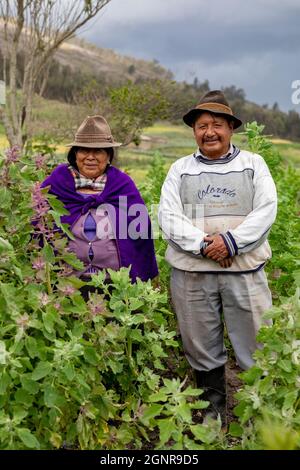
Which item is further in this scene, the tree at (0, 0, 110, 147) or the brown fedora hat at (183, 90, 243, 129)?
the tree at (0, 0, 110, 147)

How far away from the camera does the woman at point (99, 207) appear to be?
10.5 feet

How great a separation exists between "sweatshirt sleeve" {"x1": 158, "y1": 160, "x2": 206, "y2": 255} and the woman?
21 centimetres

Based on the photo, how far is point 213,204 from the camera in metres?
3.09

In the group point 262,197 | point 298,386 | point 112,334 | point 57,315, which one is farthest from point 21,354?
point 262,197

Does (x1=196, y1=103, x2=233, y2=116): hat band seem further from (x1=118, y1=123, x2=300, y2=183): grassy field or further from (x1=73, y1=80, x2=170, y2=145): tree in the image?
(x1=118, y1=123, x2=300, y2=183): grassy field

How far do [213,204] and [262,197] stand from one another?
0.69 feet

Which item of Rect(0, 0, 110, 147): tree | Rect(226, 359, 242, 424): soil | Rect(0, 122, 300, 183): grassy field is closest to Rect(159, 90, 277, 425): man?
Rect(226, 359, 242, 424): soil

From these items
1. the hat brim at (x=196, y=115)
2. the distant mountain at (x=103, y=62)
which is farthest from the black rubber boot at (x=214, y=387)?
the distant mountain at (x=103, y=62)

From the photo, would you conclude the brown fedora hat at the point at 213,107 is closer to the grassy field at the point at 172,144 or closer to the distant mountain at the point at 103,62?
the grassy field at the point at 172,144

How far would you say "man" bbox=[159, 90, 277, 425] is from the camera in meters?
3.05

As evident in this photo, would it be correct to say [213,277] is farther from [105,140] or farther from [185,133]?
[185,133]

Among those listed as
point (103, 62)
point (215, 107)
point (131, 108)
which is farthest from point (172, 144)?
point (103, 62)

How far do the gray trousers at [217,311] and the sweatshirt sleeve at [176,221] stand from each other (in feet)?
0.57

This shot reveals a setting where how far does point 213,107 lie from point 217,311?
35.4 inches
